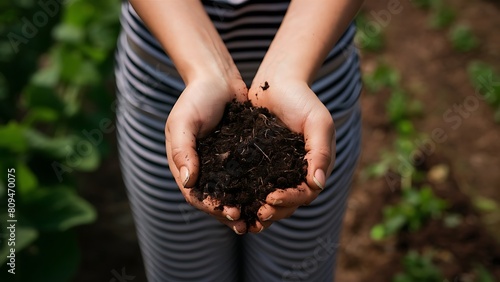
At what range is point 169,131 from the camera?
121 cm

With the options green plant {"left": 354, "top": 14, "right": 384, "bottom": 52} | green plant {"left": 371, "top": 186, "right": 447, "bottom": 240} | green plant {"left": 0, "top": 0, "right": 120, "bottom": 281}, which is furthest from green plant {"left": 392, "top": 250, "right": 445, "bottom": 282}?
green plant {"left": 354, "top": 14, "right": 384, "bottom": 52}

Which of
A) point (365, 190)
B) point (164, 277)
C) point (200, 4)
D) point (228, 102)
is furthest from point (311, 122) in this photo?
point (365, 190)

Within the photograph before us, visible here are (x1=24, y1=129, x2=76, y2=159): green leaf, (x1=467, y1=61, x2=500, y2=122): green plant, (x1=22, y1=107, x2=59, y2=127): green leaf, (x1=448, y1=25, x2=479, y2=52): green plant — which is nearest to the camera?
(x1=24, y1=129, x2=76, y2=159): green leaf

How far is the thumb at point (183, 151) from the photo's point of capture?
1174mm

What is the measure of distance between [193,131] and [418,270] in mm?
1325

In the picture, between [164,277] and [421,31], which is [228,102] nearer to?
[164,277]

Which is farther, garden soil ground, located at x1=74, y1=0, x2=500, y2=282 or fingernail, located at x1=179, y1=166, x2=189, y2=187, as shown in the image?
garden soil ground, located at x1=74, y1=0, x2=500, y2=282

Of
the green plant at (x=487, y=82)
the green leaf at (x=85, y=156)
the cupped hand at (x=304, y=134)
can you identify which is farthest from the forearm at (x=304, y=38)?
the green plant at (x=487, y=82)

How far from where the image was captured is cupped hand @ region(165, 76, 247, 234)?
1.18 meters

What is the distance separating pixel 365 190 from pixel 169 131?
1605 mm

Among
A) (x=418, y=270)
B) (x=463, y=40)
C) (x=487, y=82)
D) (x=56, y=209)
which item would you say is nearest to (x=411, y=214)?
(x=418, y=270)

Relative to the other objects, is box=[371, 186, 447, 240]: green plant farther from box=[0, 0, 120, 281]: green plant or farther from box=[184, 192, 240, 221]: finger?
box=[184, 192, 240, 221]: finger

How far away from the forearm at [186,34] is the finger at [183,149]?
96mm

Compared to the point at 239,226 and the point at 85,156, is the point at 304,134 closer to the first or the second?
the point at 239,226
